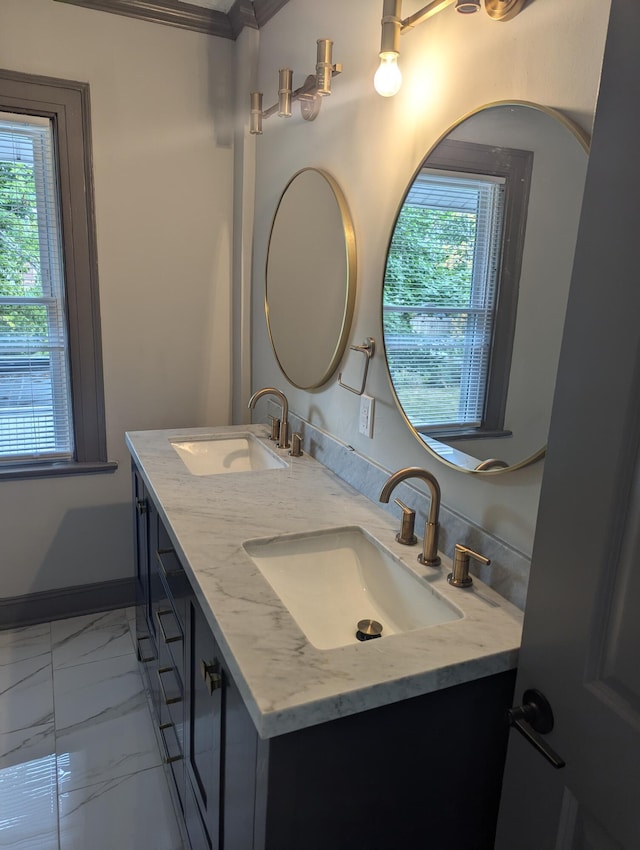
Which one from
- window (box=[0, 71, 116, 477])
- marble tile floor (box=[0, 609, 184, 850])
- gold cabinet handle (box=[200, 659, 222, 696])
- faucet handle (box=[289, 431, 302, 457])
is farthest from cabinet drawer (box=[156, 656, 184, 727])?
window (box=[0, 71, 116, 477])

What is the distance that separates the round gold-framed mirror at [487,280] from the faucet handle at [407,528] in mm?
145

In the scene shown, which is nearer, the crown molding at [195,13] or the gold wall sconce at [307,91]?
the gold wall sconce at [307,91]

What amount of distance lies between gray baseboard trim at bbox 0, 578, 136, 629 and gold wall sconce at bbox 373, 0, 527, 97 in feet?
7.68

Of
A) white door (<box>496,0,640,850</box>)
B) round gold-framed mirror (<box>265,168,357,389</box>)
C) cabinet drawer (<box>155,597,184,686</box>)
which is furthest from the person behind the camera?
round gold-framed mirror (<box>265,168,357,389</box>)

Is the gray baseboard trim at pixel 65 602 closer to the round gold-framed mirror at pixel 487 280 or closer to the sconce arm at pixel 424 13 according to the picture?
the round gold-framed mirror at pixel 487 280

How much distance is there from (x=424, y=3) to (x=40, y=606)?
2.63 meters

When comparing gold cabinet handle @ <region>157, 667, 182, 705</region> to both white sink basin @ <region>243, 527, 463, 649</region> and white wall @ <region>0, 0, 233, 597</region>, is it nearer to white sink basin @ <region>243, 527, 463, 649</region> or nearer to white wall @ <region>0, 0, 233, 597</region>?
white sink basin @ <region>243, 527, 463, 649</region>

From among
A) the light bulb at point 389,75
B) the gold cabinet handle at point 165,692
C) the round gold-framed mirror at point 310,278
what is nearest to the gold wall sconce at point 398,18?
the light bulb at point 389,75

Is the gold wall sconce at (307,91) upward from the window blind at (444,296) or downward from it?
upward

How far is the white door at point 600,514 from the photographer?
28.5 inches

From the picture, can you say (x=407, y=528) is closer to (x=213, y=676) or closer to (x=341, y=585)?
(x=341, y=585)

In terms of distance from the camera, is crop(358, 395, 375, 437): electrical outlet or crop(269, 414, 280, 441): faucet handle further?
crop(269, 414, 280, 441): faucet handle

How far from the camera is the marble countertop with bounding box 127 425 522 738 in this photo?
916 millimetres

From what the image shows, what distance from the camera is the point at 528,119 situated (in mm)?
1112
